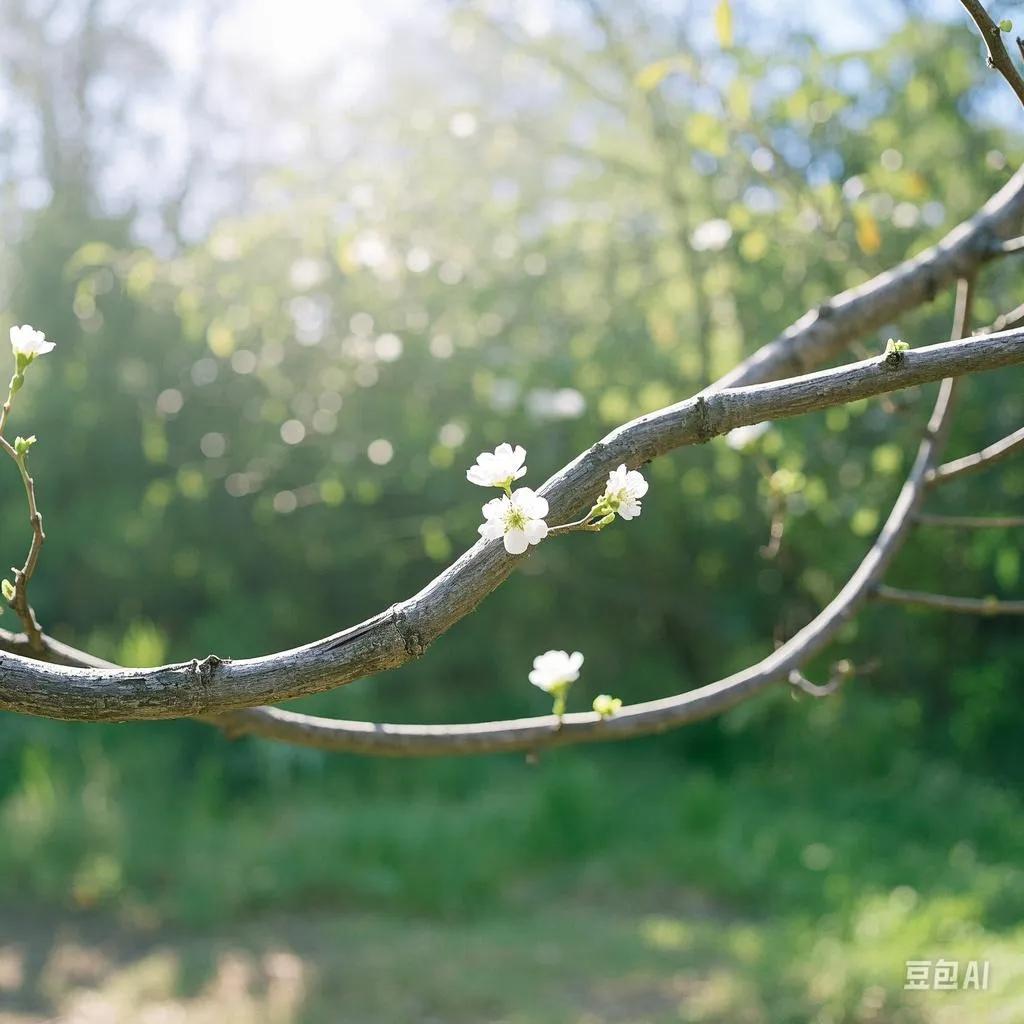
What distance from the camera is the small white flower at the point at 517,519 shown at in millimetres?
897

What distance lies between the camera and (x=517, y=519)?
91 centimetres

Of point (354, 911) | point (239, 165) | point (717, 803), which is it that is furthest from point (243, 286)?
→ point (239, 165)

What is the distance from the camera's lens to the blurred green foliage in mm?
3953

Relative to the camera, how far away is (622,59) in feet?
15.0

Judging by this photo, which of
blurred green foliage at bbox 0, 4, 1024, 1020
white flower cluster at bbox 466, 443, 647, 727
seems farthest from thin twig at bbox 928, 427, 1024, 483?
blurred green foliage at bbox 0, 4, 1024, 1020

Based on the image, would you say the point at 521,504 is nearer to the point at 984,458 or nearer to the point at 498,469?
the point at 498,469

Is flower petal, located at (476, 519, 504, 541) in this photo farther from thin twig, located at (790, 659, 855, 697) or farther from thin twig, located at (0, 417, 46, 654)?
thin twig, located at (790, 659, 855, 697)

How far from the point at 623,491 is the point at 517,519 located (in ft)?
0.38

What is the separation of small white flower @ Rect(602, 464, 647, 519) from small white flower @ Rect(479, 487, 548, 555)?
9 centimetres

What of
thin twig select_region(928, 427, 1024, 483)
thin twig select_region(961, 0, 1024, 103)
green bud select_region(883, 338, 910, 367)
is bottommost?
green bud select_region(883, 338, 910, 367)

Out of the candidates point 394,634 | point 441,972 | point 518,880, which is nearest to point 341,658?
point 394,634

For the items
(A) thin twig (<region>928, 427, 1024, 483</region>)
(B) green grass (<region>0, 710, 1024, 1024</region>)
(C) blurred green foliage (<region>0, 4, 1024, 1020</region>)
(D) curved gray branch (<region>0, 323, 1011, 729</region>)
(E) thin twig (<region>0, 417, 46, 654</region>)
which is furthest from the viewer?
(C) blurred green foliage (<region>0, 4, 1024, 1020</region>)

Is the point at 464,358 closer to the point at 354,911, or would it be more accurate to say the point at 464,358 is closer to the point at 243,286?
the point at 243,286

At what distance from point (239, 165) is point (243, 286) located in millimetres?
4013
